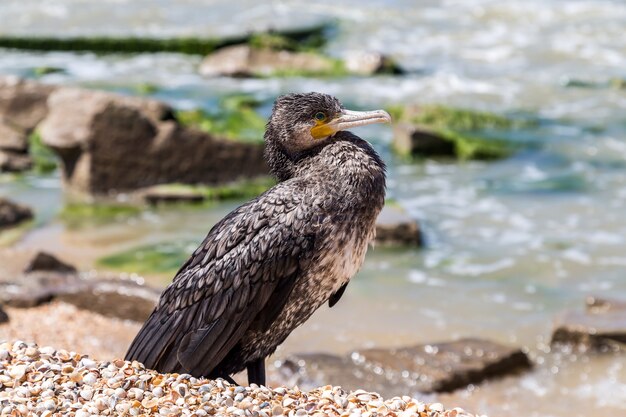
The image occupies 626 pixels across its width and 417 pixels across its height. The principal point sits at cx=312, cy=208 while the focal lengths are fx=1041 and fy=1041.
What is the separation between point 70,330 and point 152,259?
2869 mm

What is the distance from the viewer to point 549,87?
1967 cm

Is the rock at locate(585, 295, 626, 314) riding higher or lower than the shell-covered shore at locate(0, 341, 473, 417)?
lower

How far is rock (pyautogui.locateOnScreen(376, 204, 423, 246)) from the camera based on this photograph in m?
11.6

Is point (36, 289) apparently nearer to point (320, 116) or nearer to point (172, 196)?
point (172, 196)

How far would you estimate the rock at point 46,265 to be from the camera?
389 inches

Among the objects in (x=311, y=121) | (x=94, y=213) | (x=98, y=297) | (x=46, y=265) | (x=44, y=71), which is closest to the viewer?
(x=311, y=121)

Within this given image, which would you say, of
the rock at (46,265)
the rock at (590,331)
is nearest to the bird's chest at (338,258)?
the rock at (590,331)

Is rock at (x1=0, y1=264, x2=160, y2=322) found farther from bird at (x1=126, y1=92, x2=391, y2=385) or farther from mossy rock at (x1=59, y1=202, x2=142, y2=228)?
bird at (x1=126, y1=92, x2=391, y2=385)

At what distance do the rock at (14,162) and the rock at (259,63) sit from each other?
6254mm

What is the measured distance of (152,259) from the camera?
11180 millimetres

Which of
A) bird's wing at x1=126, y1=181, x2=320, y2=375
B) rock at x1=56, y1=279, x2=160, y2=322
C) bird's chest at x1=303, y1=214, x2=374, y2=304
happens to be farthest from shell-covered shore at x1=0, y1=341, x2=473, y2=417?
rock at x1=56, y1=279, x2=160, y2=322

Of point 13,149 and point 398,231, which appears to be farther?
point 13,149

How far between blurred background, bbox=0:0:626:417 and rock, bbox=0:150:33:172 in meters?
0.04

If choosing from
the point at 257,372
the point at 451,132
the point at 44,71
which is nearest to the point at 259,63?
the point at 44,71
